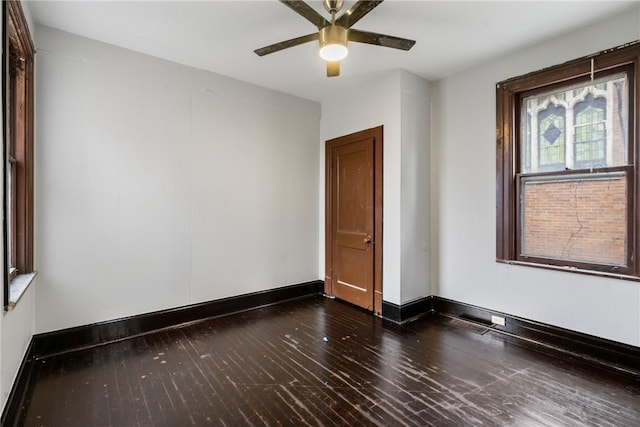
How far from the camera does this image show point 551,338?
119 inches

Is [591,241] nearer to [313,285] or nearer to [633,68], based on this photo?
[633,68]

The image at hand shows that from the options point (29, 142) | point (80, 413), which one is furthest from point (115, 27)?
point (80, 413)

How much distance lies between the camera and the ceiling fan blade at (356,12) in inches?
80.6

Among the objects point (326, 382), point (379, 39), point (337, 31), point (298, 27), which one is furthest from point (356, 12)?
point (326, 382)

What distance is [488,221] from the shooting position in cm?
354

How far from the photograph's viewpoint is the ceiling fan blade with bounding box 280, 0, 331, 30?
2.04 meters

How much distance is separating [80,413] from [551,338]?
12.5 feet

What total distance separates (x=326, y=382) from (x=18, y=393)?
7.00 ft

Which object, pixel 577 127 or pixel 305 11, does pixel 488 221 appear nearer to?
pixel 577 127

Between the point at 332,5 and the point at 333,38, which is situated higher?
the point at 332,5

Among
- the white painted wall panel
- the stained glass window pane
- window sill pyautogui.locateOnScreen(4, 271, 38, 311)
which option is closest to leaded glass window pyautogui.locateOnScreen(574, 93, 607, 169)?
the stained glass window pane

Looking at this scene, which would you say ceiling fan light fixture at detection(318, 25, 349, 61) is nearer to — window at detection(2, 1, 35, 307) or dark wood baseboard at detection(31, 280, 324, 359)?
window at detection(2, 1, 35, 307)

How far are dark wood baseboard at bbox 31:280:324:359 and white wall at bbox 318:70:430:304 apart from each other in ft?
5.06

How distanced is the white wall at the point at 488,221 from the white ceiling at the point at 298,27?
16cm
